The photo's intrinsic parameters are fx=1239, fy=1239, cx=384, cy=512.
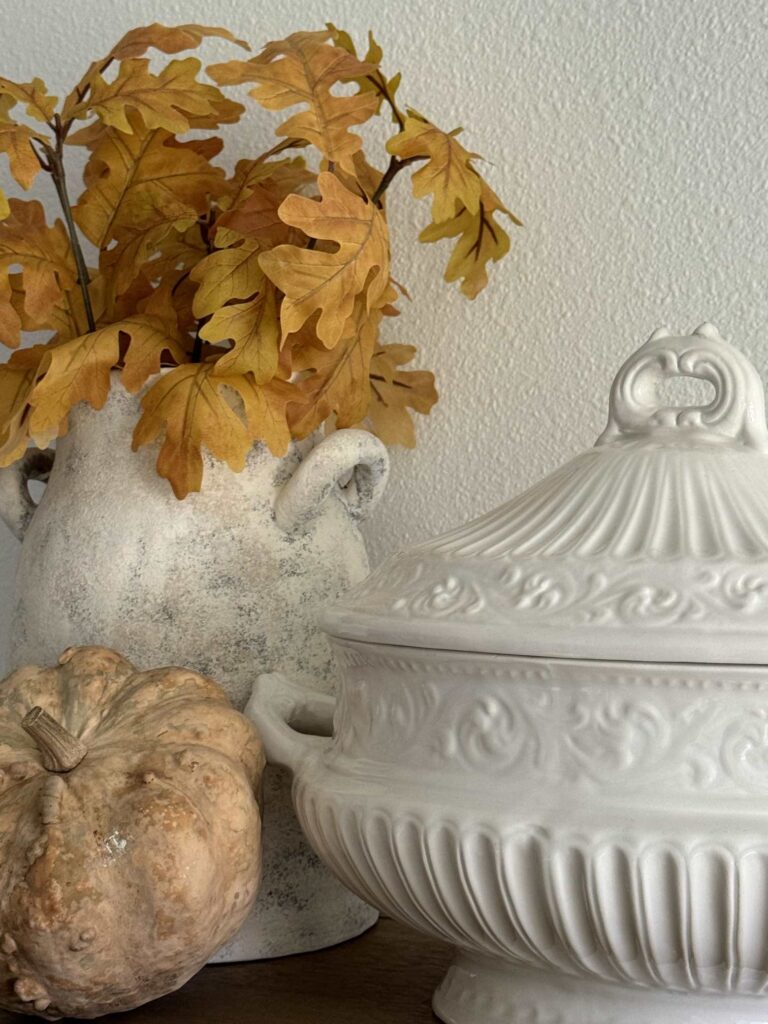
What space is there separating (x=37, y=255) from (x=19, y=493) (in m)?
0.17

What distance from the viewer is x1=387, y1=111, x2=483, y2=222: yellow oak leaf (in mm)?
802

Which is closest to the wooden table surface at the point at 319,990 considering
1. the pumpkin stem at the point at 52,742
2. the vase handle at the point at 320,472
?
the pumpkin stem at the point at 52,742

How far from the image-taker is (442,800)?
560 millimetres

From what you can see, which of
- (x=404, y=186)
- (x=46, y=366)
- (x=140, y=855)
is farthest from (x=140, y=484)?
(x=404, y=186)

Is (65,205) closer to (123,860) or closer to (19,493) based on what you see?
(19,493)

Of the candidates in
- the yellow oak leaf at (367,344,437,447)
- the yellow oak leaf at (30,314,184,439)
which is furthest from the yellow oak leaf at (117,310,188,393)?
the yellow oak leaf at (367,344,437,447)

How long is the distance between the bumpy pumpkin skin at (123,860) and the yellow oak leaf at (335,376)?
22 centimetres

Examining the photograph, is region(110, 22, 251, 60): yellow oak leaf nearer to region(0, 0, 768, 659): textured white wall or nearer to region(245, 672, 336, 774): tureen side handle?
region(0, 0, 768, 659): textured white wall

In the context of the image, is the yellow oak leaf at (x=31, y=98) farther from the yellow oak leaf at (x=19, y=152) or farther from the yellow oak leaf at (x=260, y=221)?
the yellow oak leaf at (x=260, y=221)

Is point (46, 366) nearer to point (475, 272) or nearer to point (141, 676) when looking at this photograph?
point (141, 676)

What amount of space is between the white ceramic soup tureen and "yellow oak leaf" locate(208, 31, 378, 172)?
0.25m

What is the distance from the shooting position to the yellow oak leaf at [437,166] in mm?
802

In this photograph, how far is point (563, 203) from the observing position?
971mm

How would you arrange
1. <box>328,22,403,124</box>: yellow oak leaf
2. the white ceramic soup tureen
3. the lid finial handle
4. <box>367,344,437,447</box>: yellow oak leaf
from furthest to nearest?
<box>367,344,437,447</box>: yellow oak leaf
<box>328,22,403,124</box>: yellow oak leaf
the lid finial handle
the white ceramic soup tureen
